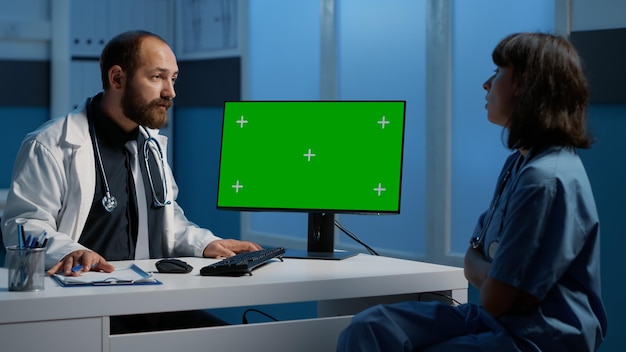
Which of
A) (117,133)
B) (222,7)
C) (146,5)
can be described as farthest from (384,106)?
(146,5)

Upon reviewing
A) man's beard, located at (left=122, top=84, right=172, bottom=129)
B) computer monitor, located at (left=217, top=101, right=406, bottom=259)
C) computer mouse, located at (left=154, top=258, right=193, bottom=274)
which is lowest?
computer mouse, located at (left=154, top=258, right=193, bottom=274)

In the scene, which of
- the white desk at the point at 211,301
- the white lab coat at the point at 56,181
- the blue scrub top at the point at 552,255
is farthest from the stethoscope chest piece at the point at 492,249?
the white lab coat at the point at 56,181

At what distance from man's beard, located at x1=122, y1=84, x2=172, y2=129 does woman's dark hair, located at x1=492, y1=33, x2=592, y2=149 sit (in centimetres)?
114

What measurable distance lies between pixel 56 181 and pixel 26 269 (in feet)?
2.09

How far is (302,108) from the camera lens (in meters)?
2.48

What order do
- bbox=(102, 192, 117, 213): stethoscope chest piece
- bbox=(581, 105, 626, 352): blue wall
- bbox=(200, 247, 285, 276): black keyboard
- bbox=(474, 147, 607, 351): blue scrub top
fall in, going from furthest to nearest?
bbox=(581, 105, 626, 352): blue wall → bbox=(102, 192, 117, 213): stethoscope chest piece → bbox=(200, 247, 285, 276): black keyboard → bbox=(474, 147, 607, 351): blue scrub top

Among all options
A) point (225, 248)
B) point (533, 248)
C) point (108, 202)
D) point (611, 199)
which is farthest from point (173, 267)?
point (611, 199)

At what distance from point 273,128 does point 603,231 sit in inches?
44.3

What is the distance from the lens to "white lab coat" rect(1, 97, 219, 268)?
2285 millimetres

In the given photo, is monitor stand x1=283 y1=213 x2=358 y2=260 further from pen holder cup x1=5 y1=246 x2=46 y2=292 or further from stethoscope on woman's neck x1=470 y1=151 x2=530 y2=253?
pen holder cup x1=5 y1=246 x2=46 y2=292

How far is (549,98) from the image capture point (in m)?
1.74

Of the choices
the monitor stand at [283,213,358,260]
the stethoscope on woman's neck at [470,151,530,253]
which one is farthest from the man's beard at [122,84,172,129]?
the stethoscope on woman's neck at [470,151,530,253]

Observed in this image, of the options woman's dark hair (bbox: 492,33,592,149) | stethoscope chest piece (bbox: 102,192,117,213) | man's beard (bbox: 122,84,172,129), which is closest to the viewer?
woman's dark hair (bbox: 492,33,592,149)

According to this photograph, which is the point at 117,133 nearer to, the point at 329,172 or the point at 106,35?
the point at 329,172
